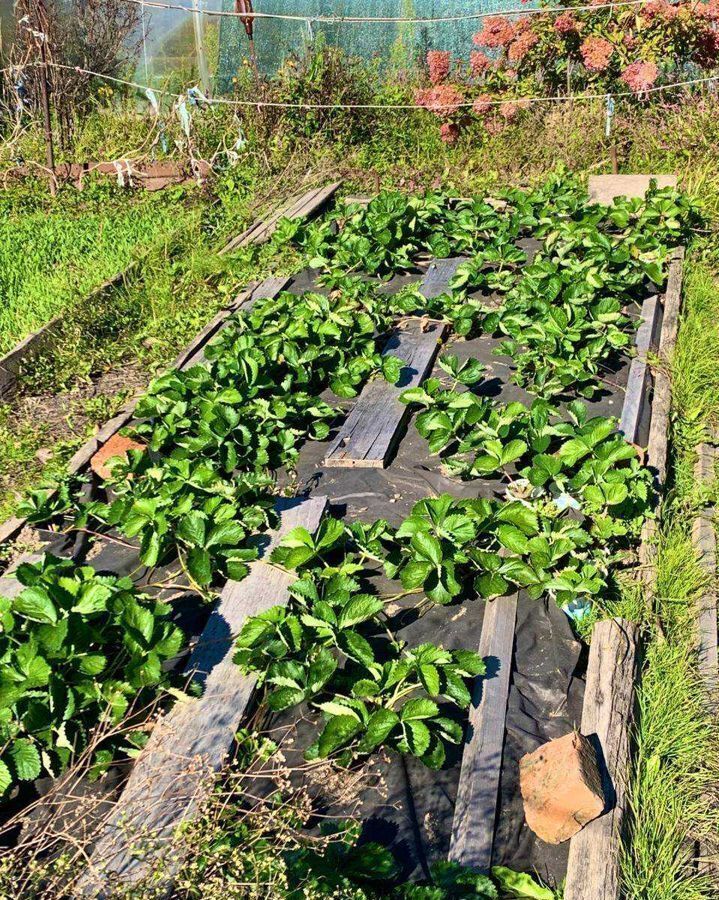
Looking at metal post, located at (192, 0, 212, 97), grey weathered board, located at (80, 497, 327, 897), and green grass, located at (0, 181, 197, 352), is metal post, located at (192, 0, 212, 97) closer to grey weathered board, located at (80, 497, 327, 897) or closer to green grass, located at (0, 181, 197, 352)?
green grass, located at (0, 181, 197, 352)

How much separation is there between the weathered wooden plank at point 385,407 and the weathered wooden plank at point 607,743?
1.50 m

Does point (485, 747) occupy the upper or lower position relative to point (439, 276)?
lower

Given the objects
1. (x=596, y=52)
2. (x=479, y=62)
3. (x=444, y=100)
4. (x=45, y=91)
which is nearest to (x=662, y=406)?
(x=596, y=52)

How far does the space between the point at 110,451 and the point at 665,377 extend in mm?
2904

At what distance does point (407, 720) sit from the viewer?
2869mm

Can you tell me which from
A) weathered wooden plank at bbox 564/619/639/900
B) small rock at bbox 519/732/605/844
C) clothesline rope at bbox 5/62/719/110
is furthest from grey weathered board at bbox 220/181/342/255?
small rock at bbox 519/732/605/844

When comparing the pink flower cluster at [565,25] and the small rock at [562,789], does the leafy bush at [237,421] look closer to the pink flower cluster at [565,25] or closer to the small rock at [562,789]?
the small rock at [562,789]

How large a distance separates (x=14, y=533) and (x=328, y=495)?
1.35 meters

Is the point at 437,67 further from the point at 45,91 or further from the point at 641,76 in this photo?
the point at 45,91

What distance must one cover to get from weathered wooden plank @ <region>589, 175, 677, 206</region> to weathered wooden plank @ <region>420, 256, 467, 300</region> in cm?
147

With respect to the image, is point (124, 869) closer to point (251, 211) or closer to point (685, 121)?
point (251, 211)

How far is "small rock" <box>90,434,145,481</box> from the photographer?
4.39m

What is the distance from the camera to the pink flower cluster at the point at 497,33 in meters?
9.16

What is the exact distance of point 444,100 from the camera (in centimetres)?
916
